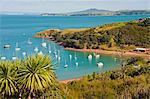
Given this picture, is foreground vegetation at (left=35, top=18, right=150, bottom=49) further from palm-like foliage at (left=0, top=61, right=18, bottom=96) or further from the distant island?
palm-like foliage at (left=0, top=61, right=18, bottom=96)

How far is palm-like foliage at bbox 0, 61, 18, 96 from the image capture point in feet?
63.7

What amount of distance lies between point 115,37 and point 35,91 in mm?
80467

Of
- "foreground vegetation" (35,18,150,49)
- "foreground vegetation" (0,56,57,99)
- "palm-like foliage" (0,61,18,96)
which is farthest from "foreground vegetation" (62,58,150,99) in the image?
"foreground vegetation" (35,18,150,49)

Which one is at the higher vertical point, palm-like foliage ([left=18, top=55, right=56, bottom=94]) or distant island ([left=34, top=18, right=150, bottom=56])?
palm-like foliage ([left=18, top=55, right=56, bottom=94])

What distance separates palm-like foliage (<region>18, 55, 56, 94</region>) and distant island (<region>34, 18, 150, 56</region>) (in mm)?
66028

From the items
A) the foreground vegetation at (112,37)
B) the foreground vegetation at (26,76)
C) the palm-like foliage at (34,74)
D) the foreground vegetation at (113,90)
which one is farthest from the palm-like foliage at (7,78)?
the foreground vegetation at (112,37)

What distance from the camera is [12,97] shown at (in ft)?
67.1

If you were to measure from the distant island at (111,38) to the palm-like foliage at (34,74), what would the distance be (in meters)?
66.0

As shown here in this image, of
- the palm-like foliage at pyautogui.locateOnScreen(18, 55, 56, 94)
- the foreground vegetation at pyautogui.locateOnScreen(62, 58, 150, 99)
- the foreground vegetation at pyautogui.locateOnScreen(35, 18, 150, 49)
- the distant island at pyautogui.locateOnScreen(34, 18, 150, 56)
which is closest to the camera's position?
the palm-like foliage at pyautogui.locateOnScreen(18, 55, 56, 94)

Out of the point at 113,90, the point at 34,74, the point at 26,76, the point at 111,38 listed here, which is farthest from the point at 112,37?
the point at 26,76

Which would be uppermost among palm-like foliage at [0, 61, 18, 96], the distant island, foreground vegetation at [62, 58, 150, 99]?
palm-like foliage at [0, 61, 18, 96]

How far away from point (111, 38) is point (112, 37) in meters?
1.10

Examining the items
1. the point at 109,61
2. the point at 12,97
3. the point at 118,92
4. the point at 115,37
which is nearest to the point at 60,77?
the point at 109,61

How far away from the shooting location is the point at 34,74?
19.4 metres
